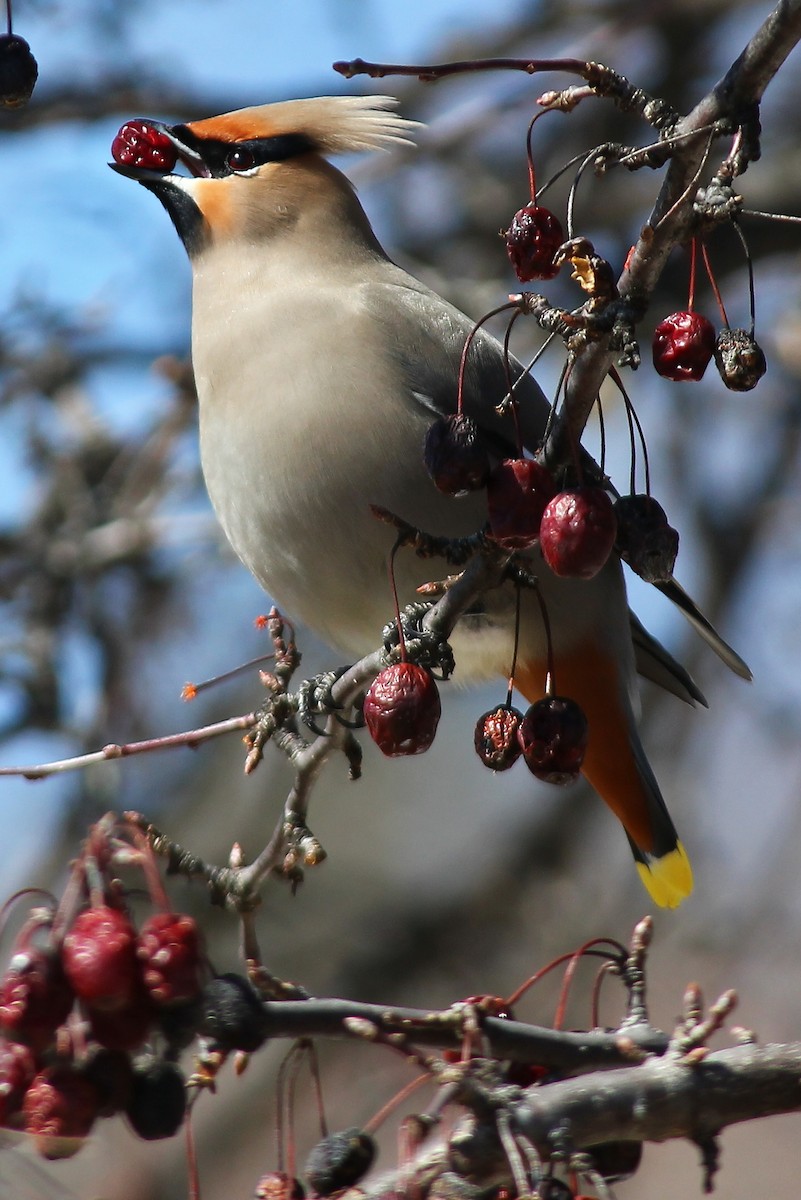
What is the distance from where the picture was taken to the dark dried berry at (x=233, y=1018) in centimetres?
185

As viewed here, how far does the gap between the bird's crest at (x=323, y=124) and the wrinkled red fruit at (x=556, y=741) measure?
6.04ft

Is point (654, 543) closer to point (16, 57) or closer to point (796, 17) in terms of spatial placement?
point (796, 17)

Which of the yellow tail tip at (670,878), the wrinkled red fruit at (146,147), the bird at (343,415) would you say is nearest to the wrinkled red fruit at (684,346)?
the bird at (343,415)

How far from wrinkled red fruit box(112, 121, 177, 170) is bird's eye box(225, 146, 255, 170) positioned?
0.46 ft

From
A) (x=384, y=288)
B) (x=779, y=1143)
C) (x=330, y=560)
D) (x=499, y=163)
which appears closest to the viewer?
(x=330, y=560)

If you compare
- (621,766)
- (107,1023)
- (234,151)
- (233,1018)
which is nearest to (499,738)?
(233,1018)

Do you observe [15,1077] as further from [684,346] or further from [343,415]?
[343,415]

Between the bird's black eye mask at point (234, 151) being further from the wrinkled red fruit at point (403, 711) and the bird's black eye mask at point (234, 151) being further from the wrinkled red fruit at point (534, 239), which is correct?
the wrinkled red fruit at point (403, 711)

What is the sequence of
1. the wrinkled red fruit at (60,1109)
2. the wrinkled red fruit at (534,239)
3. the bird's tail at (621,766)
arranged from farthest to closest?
1. the bird's tail at (621,766)
2. the wrinkled red fruit at (534,239)
3. the wrinkled red fruit at (60,1109)

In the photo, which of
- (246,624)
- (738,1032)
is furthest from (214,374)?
(246,624)

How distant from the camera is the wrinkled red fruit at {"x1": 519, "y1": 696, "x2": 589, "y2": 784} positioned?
2.19 m

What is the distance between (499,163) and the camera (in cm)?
643

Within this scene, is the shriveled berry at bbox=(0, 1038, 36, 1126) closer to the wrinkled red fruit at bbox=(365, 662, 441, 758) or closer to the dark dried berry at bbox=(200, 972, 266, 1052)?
the dark dried berry at bbox=(200, 972, 266, 1052)

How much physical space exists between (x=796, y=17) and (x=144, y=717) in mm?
4161
